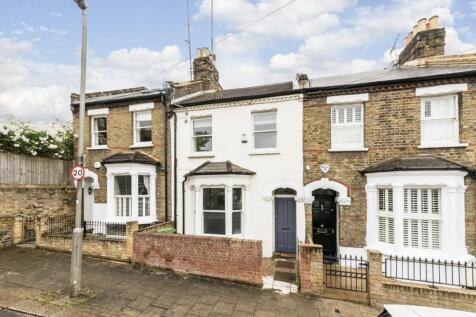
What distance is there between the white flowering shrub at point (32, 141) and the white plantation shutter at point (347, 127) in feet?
45.6

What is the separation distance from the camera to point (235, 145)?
34.8ft

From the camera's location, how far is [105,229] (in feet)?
36.6

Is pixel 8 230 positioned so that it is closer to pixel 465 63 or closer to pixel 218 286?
pixel 218 286

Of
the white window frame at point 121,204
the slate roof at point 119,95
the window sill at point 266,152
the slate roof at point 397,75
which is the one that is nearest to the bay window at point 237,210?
the window sill at point 266,152

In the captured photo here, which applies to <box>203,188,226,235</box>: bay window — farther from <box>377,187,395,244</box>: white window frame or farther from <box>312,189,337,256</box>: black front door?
<box>377,187,395,244</box>: white window frame

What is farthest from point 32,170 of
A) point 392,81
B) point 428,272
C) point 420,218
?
point 428,272

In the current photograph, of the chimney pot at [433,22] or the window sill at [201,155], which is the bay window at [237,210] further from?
the chimney pot at [433,22]

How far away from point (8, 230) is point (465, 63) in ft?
62.8

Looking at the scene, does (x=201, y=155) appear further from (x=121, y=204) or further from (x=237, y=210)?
(x=121, y=204)

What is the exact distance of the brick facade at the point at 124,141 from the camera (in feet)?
37.5

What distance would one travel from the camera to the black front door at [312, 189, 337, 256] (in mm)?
9516

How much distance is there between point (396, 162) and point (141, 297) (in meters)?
8.67

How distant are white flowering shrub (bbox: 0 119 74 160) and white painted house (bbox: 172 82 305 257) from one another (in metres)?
8.20

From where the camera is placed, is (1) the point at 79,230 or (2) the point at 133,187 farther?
(2) the point at 133,187
